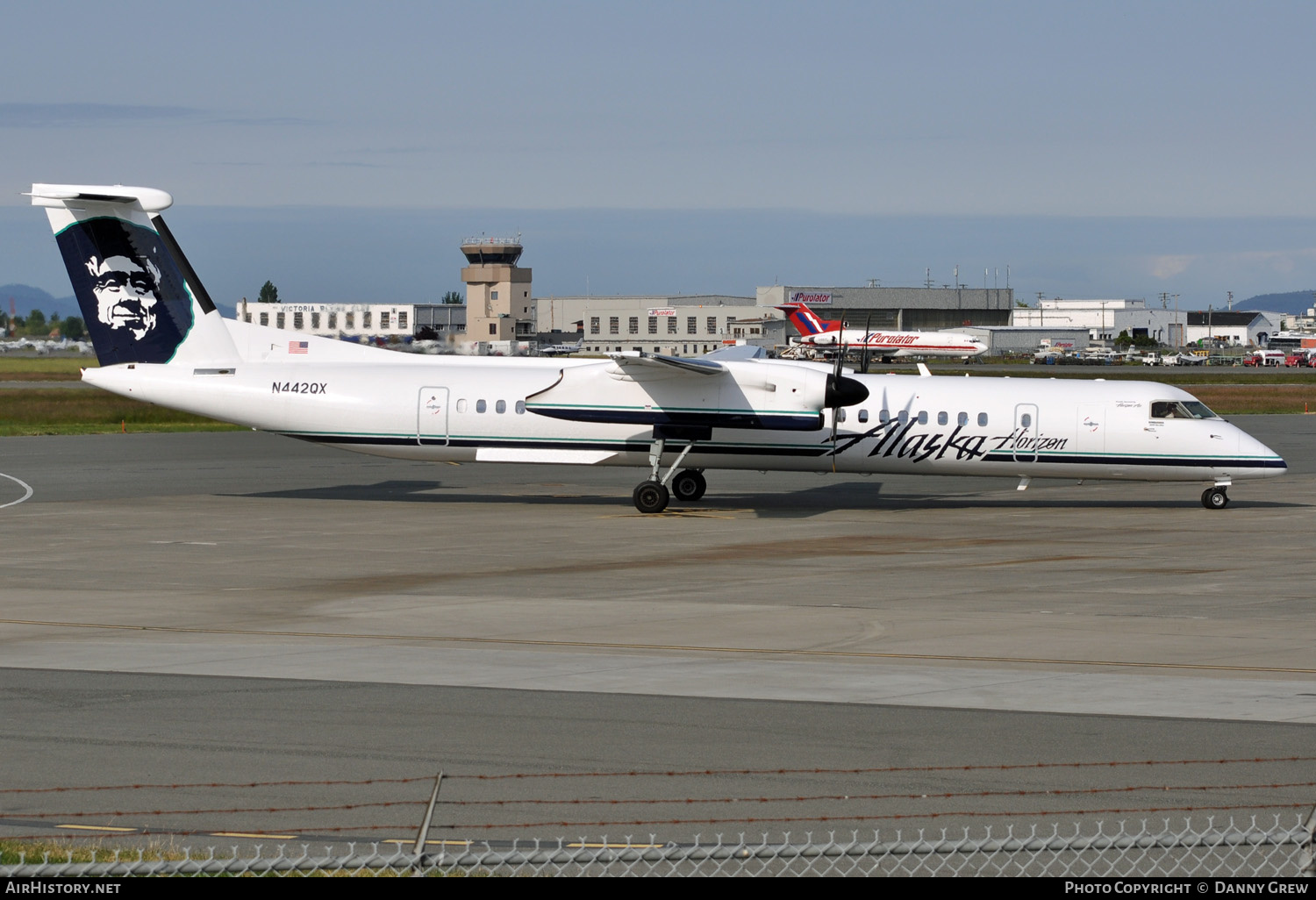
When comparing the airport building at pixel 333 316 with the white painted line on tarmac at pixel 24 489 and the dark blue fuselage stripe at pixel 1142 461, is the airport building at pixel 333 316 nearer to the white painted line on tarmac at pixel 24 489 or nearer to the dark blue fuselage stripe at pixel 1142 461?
the white painted line on tarmac at pixel 24 489

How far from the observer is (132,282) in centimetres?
Result: 3028

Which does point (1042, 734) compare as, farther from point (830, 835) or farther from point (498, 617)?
point (498, 617)

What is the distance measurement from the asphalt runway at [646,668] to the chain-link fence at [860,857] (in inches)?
13.6

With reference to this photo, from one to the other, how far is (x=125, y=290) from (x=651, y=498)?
12.5 metres

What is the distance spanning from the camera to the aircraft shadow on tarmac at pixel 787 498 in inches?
1216

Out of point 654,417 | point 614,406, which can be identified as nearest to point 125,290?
point 614,406

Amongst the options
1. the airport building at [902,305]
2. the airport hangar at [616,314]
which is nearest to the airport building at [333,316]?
the airport hangar at [616,314]

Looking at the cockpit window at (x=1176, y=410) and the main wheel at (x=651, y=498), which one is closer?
the main wheel at (x=651, y=498)

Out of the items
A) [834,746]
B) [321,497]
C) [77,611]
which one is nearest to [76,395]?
[321,497]

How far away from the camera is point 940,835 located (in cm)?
833

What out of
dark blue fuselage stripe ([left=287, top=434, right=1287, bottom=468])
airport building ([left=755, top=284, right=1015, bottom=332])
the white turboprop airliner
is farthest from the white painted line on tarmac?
airport building ([left=755, top=284, right=1015, bottom=332])

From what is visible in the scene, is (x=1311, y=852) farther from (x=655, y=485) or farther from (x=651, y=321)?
(x=651, y=321)

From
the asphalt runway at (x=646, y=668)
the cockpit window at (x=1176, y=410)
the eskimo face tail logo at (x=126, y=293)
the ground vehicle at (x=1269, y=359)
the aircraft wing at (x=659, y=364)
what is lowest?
the asphalt runway at (x=646, y=668)
